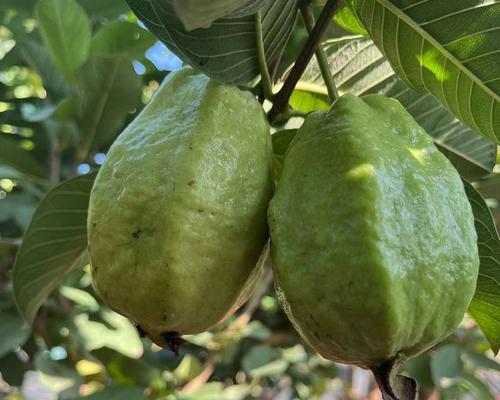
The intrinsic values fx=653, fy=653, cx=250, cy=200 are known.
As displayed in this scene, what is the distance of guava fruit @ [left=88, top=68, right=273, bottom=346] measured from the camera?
1.92 ft

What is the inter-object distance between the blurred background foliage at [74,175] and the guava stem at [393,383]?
0.70 metres

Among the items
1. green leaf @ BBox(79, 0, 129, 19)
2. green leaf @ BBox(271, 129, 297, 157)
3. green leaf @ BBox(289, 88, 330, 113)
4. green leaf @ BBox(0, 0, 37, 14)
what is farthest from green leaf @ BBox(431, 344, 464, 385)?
green leaf @ BBox(0, 0, 37, 14)

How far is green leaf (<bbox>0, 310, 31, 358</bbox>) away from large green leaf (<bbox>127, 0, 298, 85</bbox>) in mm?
824

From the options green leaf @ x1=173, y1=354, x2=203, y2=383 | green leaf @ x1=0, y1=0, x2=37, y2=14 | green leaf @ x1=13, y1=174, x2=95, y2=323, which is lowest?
green leaf @ x1=173, y1=354, x2=203, y2=383

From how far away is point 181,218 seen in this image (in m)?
0.59

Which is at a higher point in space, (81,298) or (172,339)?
(172,339)

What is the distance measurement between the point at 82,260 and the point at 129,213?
0.45 metres

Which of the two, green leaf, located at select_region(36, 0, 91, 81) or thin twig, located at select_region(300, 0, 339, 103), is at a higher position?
thin twig, located at select_region(300, 0, 339, 103)

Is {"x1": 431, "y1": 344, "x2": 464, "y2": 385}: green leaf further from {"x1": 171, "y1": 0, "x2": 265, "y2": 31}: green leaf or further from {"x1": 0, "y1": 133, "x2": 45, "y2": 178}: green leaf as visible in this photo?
{"x1": 171, "y1": 0, "x2": 265, "y2": 31}: green leaf

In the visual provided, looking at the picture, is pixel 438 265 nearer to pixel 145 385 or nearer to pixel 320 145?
pixel 320 145

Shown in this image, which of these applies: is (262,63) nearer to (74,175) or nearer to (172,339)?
(172,339)

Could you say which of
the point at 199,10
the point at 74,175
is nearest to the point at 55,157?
the point at 74,175

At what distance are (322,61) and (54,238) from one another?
0.48 m

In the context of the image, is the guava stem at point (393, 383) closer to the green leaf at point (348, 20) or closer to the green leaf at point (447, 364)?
the green leaf at point (348, 20)
